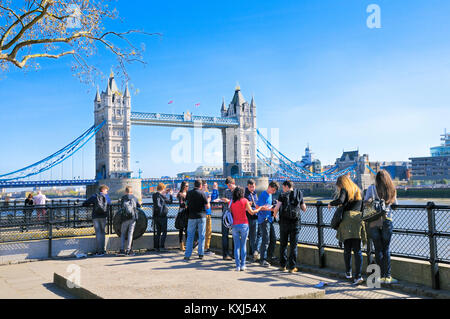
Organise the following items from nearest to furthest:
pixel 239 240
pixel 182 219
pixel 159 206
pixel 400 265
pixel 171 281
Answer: pixel 171 281 < pixel 400 265 < pixel 239 240 < pixel 182 219 < pixel 159 206

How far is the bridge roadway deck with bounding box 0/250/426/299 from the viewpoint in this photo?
457 cm

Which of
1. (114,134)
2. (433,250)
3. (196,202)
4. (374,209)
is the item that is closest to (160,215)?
(196,202)

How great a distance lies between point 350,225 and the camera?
566cm

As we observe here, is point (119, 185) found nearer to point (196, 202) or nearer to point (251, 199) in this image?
point (196, 202)

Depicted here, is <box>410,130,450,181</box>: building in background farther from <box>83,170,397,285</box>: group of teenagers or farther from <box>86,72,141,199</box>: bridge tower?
<box>83,170,397,285</box>: group of teenagers

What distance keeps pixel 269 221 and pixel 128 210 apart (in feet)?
8.89

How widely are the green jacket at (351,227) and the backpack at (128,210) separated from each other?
4.05 metres

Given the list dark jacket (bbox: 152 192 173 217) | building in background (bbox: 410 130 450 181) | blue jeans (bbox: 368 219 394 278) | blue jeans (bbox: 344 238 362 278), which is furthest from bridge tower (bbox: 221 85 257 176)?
blue jeans (bbox: 368 219 394 278)

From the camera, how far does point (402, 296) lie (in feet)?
16.4
